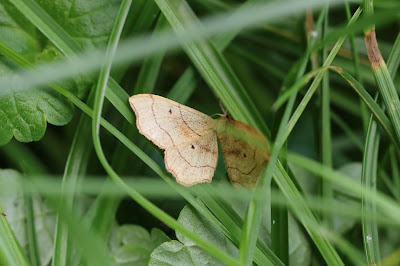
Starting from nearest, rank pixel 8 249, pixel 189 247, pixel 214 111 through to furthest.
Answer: pixel 8 249 < pixel 189 247 < pixel 214 111

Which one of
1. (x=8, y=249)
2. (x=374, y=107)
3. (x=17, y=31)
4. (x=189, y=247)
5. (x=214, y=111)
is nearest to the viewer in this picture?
(x=8, y=249)

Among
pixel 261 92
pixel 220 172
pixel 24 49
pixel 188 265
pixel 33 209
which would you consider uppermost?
pixel 261 92

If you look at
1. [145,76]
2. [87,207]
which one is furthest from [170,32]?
[87,207]

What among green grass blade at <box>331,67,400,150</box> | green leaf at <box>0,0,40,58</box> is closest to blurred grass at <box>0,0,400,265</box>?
green grass blade at <box>331,67,400,150</box>

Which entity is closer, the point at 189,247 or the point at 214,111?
the point at 189,247

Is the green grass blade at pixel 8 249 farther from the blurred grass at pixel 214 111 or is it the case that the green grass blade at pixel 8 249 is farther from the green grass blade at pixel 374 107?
the green grass blade at pixel 374 107

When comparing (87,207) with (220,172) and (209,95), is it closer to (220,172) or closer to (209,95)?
(220,172)

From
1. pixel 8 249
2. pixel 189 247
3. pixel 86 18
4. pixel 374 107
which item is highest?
pixel 86 18

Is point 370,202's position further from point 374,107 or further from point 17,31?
point 17,31

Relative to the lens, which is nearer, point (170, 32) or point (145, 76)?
point (170, 32)

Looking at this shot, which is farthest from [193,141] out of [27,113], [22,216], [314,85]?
[22,216]
